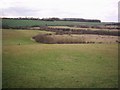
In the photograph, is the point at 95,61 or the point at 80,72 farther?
the point at 95,61

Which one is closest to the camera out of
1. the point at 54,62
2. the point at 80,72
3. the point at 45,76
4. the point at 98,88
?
the point at 98,88

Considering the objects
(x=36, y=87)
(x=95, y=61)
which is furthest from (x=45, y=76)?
(x=95, y=61)

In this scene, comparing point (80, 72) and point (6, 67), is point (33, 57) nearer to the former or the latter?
point (6, 67)

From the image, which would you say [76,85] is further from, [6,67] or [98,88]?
[6,67]

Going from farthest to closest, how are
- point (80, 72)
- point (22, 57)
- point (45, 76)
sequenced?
point (22, 57) < point (80, 72) < point (45, 76)

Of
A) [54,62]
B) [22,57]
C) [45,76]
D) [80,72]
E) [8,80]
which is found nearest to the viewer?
[8,80]

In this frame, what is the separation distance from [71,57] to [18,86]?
8690 mm

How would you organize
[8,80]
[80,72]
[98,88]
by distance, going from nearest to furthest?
[98,88] < [8,80] < [80,72]

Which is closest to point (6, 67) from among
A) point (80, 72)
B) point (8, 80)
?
point (8, 80)

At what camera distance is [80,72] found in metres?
15.2

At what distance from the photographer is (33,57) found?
65.7ft

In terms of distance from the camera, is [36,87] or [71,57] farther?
[71,57]

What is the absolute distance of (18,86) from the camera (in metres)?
12.4

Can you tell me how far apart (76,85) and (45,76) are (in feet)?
7.78
